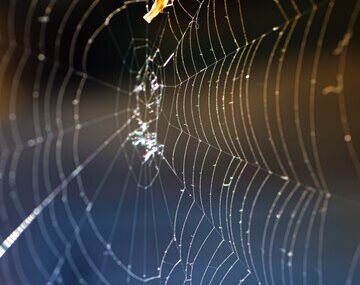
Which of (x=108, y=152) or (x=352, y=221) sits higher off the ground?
(x=108, y=152)

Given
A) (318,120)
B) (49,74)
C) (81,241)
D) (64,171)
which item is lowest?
(81,241)

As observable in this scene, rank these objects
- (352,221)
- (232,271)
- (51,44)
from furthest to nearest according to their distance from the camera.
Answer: (51,44) < (352,221) < (232,271)

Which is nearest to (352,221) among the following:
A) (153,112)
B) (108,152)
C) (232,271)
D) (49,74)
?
(232,271)

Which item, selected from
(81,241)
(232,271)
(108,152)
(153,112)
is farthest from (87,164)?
(232,271)

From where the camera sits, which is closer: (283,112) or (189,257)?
(189,257)

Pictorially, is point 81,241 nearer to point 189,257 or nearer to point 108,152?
point 108,152

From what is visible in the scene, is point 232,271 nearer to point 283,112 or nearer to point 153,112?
point 153,112

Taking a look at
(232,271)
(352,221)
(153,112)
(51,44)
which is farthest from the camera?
(51,44)
